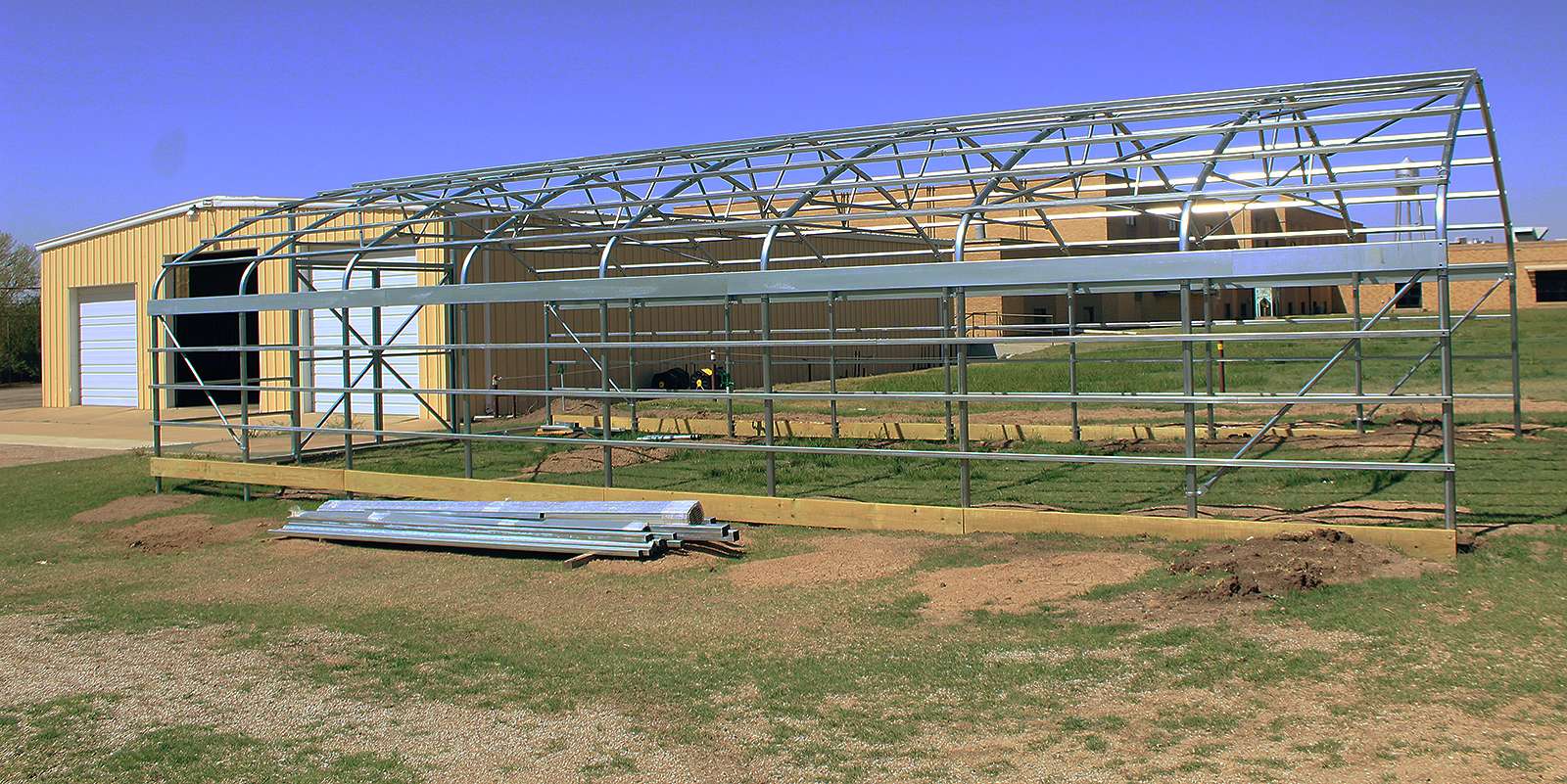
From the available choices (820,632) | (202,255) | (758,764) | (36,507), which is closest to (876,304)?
(202,255)

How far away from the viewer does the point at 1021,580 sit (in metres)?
8.30

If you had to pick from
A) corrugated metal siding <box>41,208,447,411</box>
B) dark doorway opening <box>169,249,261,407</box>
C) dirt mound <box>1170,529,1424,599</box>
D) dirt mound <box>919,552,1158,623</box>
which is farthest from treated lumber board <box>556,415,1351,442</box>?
dark doorway opening <box>169,249,261,407</box>

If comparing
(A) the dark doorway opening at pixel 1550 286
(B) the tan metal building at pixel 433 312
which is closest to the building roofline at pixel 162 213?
(B) the tan metal building at pixel 433 312

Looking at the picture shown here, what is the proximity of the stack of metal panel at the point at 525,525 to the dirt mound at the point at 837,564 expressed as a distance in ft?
2.49

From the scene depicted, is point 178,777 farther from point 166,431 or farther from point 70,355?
point 70,355

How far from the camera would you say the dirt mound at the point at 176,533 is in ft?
38.4

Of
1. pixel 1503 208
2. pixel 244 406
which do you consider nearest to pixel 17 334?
pixel 244 406

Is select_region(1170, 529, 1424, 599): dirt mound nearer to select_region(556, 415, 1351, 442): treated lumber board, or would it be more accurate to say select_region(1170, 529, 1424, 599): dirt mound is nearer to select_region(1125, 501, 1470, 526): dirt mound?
select_region(1125, 501, 1470, 526): dirt mound

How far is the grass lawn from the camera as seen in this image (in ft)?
17.5

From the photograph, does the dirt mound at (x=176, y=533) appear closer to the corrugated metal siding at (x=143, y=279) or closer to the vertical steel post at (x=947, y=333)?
the vertical steel post at (x=947, y=333)

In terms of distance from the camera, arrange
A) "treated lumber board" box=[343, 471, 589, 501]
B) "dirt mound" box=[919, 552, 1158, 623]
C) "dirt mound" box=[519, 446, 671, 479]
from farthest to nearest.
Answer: "dirt mound" box=[519, 446, 671, 479] < "treated lumber board" box=[343, 471, 589, 501] < "dirt mound" box=[919, 552, 1158, 623]

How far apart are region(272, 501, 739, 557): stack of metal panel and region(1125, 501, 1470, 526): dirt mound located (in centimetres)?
373

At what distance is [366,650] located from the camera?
24.8 feet

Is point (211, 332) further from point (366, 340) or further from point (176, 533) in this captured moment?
point (176, 533)
